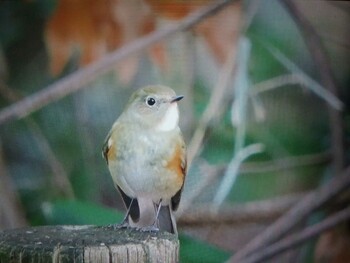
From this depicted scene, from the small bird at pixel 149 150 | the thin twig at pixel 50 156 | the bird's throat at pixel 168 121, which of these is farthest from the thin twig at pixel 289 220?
the bird's throat at pixel 168 121

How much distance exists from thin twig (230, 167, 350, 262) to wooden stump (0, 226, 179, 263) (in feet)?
4.50

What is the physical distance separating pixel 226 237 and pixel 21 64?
2.83 feet

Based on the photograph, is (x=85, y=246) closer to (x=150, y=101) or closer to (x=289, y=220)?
(x=150, y=101)

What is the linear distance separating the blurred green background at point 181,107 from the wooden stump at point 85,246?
127 centimetres

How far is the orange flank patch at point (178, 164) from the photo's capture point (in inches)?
74.0

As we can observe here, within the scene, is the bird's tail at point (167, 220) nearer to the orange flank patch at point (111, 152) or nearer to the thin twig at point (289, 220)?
the orange flank patch at point (111, 152)

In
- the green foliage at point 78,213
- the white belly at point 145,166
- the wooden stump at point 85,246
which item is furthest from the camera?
the green foliage at point 78,213

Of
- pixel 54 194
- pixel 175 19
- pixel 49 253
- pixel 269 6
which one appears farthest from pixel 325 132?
pixel 49 253

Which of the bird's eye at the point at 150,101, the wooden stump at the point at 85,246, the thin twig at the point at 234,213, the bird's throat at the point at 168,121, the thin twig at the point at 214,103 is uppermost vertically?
the thin twig at the point at 214,103

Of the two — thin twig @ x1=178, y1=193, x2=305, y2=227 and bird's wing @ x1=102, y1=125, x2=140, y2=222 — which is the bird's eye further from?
thin twig @ x1=178, y1=193, x2=305, y2=227

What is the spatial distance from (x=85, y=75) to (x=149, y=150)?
0.78 meters

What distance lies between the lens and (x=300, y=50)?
104 inches

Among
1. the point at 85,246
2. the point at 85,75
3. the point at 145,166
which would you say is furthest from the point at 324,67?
→ the point at 85,246

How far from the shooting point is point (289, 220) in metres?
2.65
